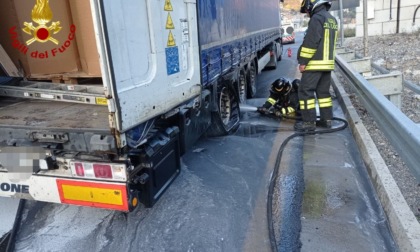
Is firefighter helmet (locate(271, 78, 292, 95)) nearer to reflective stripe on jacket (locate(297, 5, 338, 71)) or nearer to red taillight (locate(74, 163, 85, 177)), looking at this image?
reflective stripe on jacket (locate(297, 5, 338, 71))

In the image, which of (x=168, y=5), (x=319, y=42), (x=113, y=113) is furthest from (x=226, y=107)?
(x=113, y=113)

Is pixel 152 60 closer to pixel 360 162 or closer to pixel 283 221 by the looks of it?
pixel 283 221

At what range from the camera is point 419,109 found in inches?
236

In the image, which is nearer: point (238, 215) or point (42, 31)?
point (238, 215)

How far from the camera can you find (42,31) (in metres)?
3.28

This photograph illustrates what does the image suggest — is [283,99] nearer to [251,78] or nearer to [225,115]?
[225,115]

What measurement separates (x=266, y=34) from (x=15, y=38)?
6.84m

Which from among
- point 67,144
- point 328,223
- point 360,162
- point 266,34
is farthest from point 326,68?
point 266,34

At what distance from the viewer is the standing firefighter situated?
4.80 metres

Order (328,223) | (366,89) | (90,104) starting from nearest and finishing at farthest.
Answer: (328,223), (90,104), (366,89)

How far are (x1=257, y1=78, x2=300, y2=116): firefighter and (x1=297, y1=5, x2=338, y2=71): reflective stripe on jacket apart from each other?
0.90 meters

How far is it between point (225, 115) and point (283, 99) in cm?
132

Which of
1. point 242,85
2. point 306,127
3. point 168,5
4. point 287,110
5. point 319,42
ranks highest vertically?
point 168,5

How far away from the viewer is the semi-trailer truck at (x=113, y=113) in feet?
7.47
